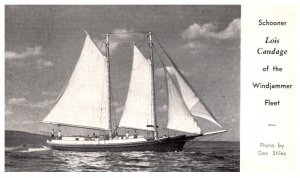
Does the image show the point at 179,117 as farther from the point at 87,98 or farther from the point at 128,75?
the point at 87,98

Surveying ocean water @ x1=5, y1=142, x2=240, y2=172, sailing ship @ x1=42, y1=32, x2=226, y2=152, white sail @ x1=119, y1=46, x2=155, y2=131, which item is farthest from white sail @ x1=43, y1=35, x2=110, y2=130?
ocean water @ x1=5, y1=142, x2=240, y2=172

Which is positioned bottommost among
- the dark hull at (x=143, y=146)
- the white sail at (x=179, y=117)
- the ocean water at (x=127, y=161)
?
the ocean water at (x=127, y=161)

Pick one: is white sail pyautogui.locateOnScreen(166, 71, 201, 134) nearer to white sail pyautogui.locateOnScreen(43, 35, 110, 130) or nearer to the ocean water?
the ocean water

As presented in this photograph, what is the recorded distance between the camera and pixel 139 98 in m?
8.37

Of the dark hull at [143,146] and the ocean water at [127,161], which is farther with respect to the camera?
the dark hull at [143,146]

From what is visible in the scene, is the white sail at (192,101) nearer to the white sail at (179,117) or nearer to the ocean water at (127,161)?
the white sail at (179,117)

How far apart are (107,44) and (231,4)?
5.26 feet

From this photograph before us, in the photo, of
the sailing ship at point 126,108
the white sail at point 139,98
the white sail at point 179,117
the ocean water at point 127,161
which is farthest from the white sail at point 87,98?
the white sail at point 179,117

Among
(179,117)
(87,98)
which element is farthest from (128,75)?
(179,117)

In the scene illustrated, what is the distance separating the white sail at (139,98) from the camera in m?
8.01

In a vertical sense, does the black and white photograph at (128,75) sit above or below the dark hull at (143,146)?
above

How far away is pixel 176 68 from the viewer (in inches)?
305
